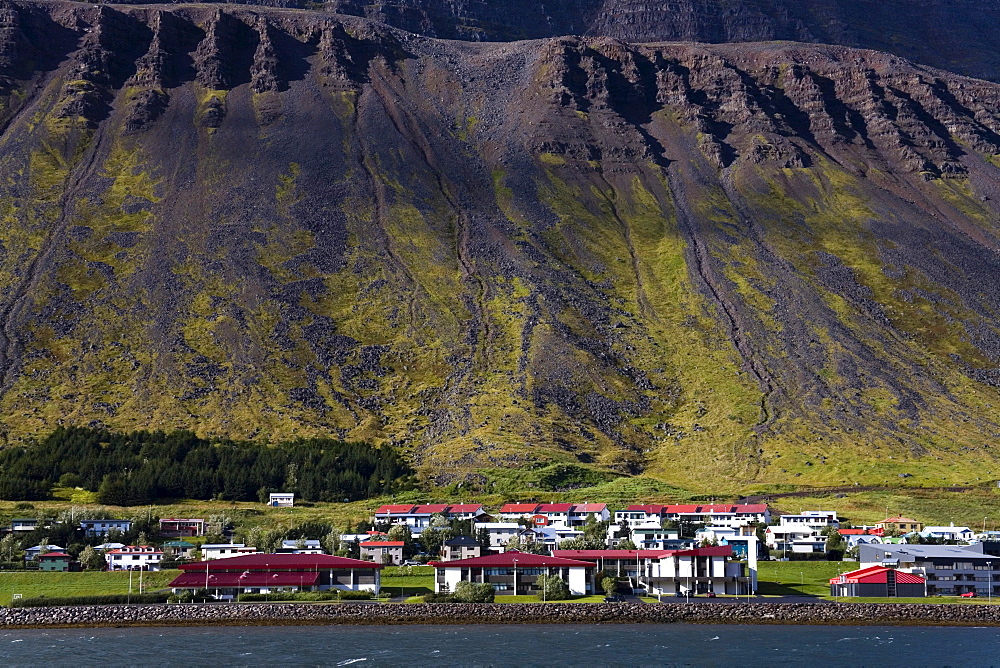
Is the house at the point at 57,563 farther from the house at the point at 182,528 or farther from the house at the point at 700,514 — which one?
the house at the point at 700,514

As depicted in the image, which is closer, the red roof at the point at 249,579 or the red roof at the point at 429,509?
the red roof at the point at 249,579

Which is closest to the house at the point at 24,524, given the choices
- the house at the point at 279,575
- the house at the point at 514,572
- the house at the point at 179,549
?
the house at the point at 179,549

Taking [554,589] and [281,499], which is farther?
[281,499]

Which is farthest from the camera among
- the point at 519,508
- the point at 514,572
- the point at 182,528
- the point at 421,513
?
the point at 519,508

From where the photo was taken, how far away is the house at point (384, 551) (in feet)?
462

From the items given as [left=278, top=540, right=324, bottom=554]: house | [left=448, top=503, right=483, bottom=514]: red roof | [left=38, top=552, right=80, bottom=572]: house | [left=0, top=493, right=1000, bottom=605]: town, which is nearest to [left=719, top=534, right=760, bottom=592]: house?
[left=0, top=493, right=1000, bottom=605]: town

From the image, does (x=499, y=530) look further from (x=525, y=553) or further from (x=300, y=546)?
(x=525, y=553)

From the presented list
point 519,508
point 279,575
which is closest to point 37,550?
point 279,575

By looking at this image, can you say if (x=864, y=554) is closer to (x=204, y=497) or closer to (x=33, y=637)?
(x=33, y=637)

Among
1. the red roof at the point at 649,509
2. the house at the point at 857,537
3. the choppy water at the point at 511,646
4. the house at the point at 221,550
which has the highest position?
the red roof at the point at 649,509

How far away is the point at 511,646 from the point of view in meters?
92.7

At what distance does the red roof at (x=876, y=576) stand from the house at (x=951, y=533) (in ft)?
122

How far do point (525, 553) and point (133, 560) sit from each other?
40.1m

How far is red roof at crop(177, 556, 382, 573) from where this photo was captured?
120 m
